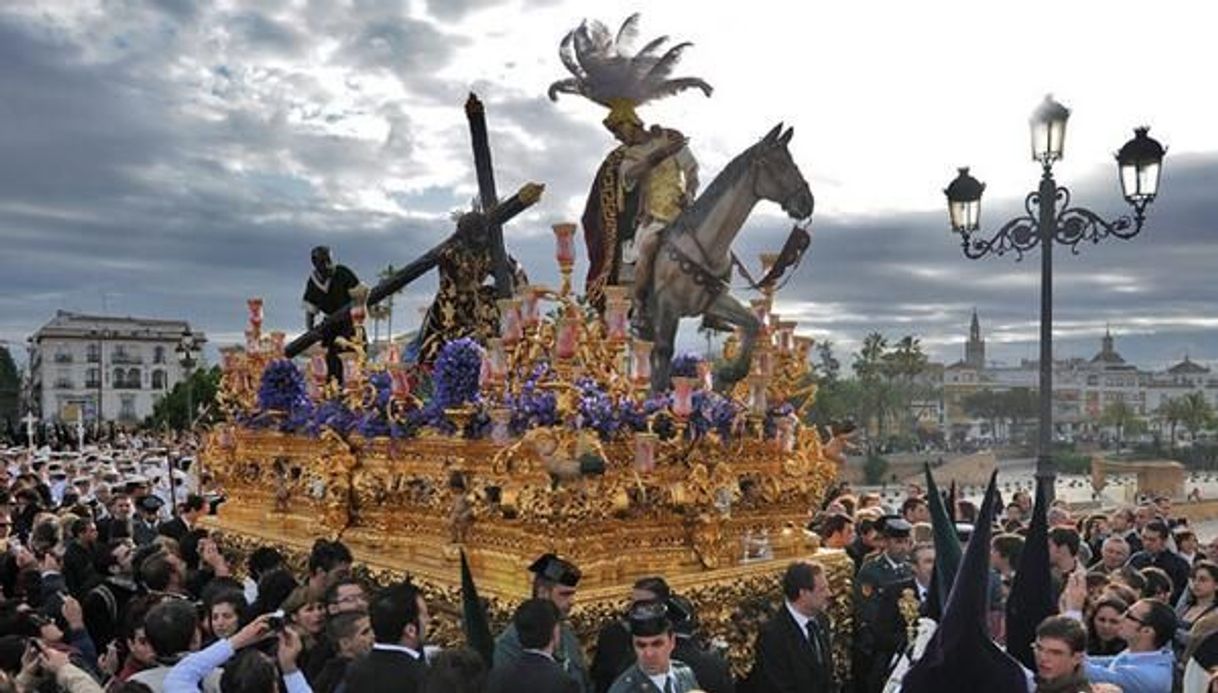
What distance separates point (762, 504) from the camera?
9492 millimetres

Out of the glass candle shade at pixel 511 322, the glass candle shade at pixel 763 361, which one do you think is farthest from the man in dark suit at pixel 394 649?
the glass candle shade at pixel 763 361

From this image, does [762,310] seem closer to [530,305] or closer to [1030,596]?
[530,305]

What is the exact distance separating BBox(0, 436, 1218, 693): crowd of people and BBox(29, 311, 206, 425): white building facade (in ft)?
318

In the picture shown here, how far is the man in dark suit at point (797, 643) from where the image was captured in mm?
Answer: 6457

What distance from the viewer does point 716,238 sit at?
9539mm

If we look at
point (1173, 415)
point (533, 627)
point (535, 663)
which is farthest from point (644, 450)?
point (1173, 415)

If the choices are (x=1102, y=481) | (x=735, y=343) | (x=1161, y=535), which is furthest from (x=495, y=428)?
(x=1102, y=481)

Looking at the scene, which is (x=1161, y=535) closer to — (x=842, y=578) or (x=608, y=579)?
(x=842, y=578)

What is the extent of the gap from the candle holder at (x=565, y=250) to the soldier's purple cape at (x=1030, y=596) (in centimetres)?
421

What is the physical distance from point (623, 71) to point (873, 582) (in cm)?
519

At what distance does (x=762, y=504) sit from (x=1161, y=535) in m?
3.54

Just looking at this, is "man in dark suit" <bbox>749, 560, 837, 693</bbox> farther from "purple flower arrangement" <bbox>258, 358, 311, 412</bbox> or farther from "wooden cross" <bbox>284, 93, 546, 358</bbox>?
"purple flower arrangement" <bbox>258, 358, 311, 412</bbox>

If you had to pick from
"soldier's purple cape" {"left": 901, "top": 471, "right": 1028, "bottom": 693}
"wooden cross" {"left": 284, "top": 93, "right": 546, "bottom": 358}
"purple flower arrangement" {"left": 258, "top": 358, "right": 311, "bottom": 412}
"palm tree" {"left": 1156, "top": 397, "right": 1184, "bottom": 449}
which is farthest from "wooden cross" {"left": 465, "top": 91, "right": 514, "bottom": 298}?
"palm tree" {"left": 1156, "top": 397, "right": 1184, "bottom": 449}

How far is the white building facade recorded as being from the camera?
10006cm
